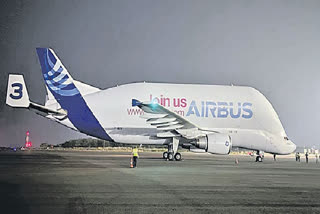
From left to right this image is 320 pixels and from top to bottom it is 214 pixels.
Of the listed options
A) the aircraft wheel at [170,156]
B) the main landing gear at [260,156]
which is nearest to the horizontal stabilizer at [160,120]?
the aircraft wheel at [170,156]

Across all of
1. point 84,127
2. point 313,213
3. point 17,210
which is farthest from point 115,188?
point 84,127

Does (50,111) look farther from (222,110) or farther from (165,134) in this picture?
(222,110)

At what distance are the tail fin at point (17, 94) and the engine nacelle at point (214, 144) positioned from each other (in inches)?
523

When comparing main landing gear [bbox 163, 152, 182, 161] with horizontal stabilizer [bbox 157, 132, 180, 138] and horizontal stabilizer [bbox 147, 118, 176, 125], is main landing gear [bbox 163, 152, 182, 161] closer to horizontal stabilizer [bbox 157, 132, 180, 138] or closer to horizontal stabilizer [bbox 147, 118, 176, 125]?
horizontal stabilizer [bbox 157, 132, 180, 138]

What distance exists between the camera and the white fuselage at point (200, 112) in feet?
109

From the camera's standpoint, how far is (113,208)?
906 cm

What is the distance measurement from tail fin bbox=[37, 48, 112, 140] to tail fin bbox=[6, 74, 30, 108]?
4.85 m

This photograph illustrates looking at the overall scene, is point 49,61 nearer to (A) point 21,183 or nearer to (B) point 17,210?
(A) point 21,183

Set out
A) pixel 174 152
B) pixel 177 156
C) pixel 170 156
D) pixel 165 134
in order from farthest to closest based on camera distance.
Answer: pixel 170 156, pixel 177 156, pixel 174 152, pixel 165 134

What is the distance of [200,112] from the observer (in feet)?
113

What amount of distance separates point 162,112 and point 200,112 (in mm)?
4974

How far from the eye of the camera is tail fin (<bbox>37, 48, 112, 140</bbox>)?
3303cm

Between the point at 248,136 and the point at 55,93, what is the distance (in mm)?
17610

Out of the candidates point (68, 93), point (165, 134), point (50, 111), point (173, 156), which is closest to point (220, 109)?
point (165, 134)
